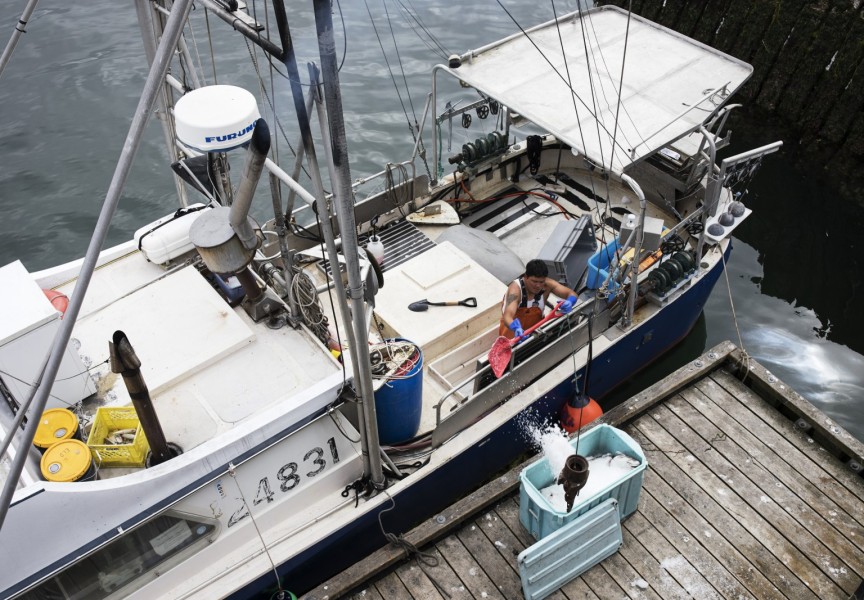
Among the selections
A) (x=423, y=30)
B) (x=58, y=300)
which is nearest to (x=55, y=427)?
(x=58, y=300)

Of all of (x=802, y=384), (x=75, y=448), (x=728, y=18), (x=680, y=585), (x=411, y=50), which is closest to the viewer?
(x=75, y=448)

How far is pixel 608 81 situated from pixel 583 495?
4958 millimetres

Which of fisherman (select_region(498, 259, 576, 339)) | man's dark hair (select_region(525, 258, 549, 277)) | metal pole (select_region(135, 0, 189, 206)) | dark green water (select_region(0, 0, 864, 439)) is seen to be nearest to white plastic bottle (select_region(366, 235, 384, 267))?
fisherman (select_region(498, 259, 576, 339))

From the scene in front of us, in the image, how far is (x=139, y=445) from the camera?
544 centimetres

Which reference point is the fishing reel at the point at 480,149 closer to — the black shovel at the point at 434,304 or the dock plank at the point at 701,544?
the black shovel at the point at 434,304

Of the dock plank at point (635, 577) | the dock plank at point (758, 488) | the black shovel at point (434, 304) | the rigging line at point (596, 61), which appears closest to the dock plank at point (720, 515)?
the dock plank at point (758, 488)

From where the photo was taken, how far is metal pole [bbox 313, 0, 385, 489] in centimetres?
380

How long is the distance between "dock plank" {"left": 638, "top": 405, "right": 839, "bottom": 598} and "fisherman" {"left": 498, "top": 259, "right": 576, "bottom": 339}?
5.13 ft

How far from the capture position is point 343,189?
435cm

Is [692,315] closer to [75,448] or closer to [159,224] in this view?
[159,224]

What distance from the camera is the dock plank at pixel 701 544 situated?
569 centimetres

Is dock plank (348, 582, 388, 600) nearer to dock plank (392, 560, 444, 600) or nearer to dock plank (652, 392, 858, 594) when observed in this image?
dock plank (392, 560, 444, 600)

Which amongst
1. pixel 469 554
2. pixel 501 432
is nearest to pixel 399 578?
pixel 469 554

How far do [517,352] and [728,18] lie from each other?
36.6 ft
